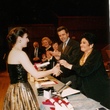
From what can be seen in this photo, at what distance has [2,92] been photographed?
5.29 meters

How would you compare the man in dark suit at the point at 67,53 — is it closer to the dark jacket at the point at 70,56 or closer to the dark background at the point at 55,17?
the dark jacket at the point at 70,56

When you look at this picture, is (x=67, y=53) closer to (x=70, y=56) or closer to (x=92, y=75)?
(x=70, y=56)

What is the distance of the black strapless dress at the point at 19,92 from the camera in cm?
219

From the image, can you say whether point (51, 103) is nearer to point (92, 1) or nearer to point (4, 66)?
point (4, 66)

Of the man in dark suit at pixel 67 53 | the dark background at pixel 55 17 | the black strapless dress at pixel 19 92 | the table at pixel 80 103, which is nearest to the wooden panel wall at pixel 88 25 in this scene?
the dark background at pixel 55 17

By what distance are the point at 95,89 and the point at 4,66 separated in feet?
23.5

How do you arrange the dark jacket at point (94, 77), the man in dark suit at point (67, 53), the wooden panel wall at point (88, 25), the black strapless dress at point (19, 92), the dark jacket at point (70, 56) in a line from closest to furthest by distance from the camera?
the black strapless dress at point (19, 92) → the dark jacket at point (94, 77) → the dark jacket at point (70, 56) → the man in dark suit at point (67, 53) → the wooden panel wall at point (88, 25)

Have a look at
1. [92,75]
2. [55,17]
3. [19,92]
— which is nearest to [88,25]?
[55,17]

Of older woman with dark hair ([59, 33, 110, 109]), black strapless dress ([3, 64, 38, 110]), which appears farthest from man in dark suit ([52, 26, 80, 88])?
black strapless dress ([3, 64, 38, 110])

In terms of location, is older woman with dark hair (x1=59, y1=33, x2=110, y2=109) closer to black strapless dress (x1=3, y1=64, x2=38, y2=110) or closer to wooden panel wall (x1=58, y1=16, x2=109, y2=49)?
black strapless dress (x1=3, y1=64, x2=38, y2=110)

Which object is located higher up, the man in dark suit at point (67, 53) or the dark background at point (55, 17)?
the dark background at point (55, 17)

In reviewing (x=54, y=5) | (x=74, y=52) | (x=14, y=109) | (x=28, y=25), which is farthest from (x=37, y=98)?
(x=54, y=5)

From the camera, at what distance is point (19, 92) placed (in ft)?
7.30

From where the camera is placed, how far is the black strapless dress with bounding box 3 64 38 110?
2193 millimetres
